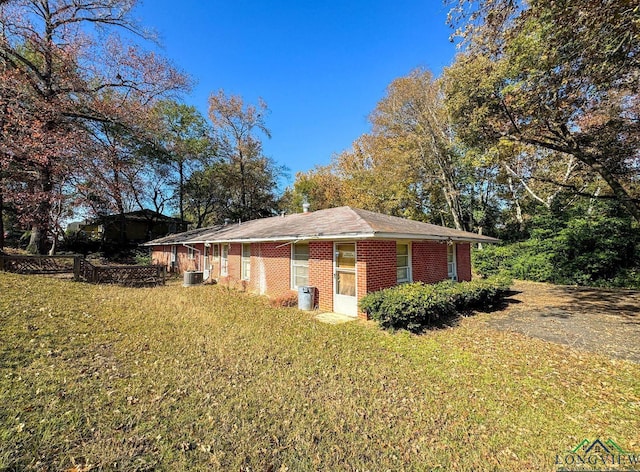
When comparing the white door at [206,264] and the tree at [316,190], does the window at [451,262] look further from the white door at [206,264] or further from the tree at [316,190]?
the tree at [316,190]

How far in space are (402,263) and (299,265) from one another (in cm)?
370

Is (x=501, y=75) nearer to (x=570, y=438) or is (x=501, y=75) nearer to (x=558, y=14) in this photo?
(x=558, y=14)

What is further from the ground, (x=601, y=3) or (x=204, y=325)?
(x=601, y=3)

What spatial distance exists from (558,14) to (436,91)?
15.6m

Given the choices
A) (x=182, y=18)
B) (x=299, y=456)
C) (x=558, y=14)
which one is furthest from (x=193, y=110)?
(x=299, y=456)

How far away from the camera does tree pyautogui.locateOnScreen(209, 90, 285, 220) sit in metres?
29.0

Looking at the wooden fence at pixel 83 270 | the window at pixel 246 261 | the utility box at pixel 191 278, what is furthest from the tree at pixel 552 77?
the wooden fence at pixel 83 270

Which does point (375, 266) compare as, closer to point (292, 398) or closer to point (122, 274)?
point (292, 398)

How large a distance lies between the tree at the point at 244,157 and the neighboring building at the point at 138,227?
713 cm

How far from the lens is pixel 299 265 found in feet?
34.4

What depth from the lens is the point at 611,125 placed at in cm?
915

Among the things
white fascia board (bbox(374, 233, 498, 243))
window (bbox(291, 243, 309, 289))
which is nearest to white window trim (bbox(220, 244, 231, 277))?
window (bbox(291, 243, 309, 289))

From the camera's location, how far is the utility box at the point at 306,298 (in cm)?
931

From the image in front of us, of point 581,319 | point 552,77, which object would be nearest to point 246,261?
point 581,319
